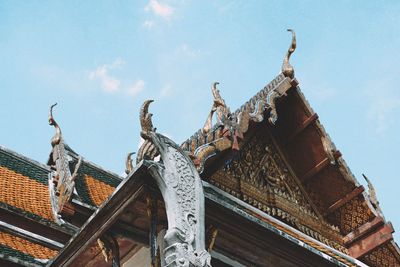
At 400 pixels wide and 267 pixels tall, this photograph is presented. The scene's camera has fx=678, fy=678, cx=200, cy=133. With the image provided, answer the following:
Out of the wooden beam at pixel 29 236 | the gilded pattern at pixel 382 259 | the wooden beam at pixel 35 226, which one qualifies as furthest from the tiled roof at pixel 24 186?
the gilded pattern at pixel 382 259

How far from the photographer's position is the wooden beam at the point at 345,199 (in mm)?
7051

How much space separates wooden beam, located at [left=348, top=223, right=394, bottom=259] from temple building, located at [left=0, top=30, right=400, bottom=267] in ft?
0.03

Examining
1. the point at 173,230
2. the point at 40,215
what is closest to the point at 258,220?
the point at 173,230

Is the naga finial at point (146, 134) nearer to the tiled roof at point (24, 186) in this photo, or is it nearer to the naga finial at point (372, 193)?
the naga finial at point (372, 193)

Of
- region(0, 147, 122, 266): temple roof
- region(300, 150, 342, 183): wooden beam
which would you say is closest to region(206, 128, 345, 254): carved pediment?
region(300, 150, 342, 183): wooden beam

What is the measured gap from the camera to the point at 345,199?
7.12 metres

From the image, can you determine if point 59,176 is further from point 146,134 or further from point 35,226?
point 146,134

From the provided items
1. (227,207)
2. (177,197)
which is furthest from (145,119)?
(227,207)

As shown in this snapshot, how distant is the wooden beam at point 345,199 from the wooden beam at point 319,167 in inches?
15.0

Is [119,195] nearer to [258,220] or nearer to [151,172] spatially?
[151,172]

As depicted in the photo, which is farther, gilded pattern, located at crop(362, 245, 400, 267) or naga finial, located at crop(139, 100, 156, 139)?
gilded pattern, located at crop(362, 245, 400, 267)

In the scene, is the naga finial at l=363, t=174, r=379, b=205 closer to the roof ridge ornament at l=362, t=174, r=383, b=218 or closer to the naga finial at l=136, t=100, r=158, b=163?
the roof ridge ornament at l=362, t=174, r=383, b=218

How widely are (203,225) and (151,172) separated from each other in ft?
1.71

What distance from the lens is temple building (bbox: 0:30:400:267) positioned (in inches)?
190
